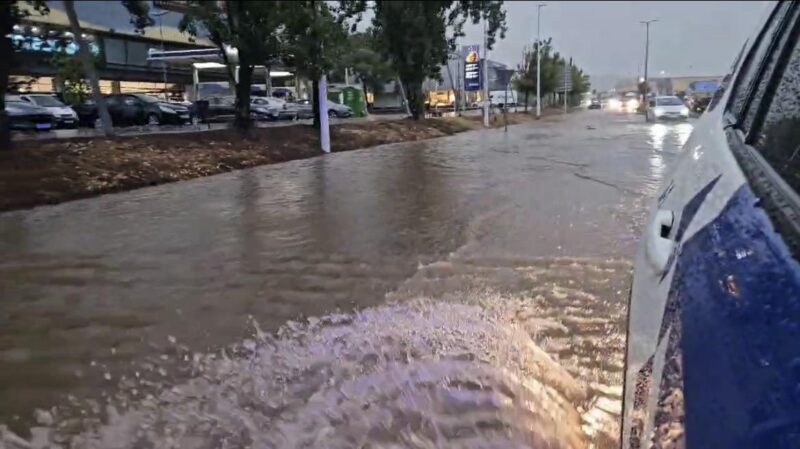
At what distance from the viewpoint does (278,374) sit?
3336mm

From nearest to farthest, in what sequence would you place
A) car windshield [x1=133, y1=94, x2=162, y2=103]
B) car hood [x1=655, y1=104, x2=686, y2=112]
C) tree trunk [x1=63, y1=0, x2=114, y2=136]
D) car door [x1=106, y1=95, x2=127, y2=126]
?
1. tree trunk [x1=63, y1=0, x2=114, y2=136]
2. car door [x1=106, y1=95, x2=127, y2=126]
3. car windshield [x1=133, y1=94, x2=162, y2=103]
4. car hood [x1=655, y1=104, x2=686, y2=112]

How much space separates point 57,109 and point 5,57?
508 inches

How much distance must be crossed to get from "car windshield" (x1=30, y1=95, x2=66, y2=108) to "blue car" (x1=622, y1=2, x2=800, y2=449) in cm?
2576

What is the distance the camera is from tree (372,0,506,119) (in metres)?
28.4

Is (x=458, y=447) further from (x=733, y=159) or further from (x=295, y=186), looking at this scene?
(x=295, y=186)

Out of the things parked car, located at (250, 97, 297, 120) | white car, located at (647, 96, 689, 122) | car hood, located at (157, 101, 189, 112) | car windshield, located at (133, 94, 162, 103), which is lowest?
white car, located at (647, 96, 689, 122)

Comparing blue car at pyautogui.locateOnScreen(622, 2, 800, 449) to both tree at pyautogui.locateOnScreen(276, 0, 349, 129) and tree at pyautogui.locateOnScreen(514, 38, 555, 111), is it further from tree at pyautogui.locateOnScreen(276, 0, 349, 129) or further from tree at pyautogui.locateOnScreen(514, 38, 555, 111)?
tree at pyautogui.locateOnScreen(514, 38, 555, 111)

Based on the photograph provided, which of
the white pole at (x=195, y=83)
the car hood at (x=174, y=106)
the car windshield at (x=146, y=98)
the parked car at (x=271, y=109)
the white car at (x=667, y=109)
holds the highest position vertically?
the white pole at (x=195, y=83)

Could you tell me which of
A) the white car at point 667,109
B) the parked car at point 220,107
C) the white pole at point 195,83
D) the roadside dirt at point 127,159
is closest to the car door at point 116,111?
the parked car at point 220,107

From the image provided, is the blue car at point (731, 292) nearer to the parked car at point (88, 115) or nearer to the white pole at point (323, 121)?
the white pole at point (323, 121)

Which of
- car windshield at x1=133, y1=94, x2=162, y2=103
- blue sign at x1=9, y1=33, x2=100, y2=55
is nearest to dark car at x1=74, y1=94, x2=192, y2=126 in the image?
car windshield at x1=133, y1=94, x2=162, y2=103

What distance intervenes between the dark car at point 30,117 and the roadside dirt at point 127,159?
851 centimetres

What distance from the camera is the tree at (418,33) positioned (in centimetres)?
2844

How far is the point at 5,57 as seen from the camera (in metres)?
12.2
